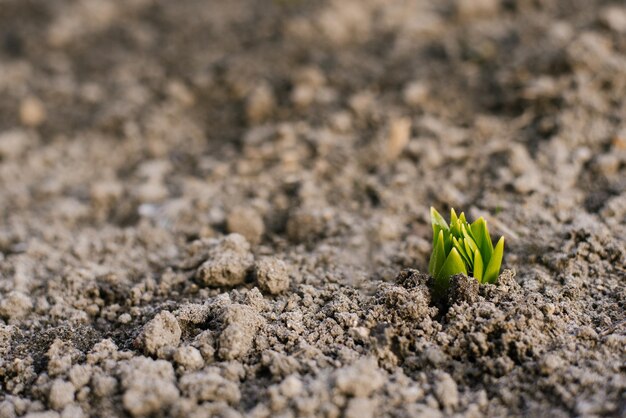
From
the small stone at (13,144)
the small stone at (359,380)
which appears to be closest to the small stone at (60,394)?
the small stone at (359,380)

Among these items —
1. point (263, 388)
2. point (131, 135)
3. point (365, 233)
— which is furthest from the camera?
point (131, 135)

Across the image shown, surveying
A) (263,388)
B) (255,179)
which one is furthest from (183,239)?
(263,388)

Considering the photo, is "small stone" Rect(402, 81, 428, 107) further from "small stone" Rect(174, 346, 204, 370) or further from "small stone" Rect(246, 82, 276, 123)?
"small stone" Rect(174, 346, 204, 370)

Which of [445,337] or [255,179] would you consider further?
[255,179]

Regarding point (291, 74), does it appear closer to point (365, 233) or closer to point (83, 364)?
point (365, 233)

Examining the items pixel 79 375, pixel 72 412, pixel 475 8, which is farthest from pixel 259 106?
pixel 72 412

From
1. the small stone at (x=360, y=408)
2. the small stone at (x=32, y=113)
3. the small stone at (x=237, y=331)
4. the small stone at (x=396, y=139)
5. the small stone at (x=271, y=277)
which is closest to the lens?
the small stone at (x=360, y=408)

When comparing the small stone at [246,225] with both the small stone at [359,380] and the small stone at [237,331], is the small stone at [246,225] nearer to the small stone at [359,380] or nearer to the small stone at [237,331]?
the small stone at [237,331]
